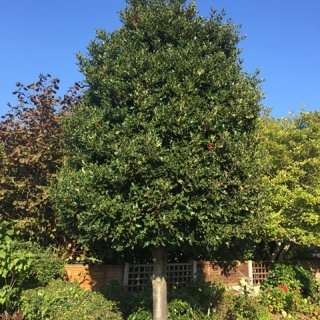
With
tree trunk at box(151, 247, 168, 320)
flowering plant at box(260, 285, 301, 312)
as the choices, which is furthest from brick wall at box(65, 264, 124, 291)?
flowering plant at box(260, 285, 301, 312)

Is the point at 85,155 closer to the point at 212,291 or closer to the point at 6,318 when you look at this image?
the point at 6,318

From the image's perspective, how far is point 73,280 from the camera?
7.53 metres

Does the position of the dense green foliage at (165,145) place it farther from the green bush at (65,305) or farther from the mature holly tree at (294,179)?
the mature holly tree at (294,179)

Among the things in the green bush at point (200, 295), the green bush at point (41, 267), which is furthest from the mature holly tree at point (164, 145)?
the green bush at point (41, 267)

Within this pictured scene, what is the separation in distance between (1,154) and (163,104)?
493cm

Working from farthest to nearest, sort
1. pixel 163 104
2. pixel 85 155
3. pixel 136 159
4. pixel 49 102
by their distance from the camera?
pixel 49 102, pixel 85 155, pixel 163 104, pixel 136 159

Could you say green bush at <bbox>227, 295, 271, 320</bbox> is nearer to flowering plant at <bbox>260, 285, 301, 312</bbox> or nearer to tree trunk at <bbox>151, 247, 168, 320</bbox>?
flowering plant at <bbox>260, 285, 301, 312</bbox>

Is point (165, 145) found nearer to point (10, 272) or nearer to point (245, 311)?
point (10, 272)

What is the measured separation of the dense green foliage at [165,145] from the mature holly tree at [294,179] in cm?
556

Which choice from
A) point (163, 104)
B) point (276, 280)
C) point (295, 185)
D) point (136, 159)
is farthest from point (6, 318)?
point (295, 185)

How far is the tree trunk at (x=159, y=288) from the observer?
523 cm

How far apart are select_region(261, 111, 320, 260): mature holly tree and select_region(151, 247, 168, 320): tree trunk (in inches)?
219

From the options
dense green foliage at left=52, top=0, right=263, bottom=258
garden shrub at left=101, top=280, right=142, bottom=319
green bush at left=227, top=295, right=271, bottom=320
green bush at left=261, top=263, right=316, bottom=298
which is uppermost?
dense green foliage at left=52, top=0, right=263, bottom=258

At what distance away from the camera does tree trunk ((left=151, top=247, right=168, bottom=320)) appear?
5.23 meters
